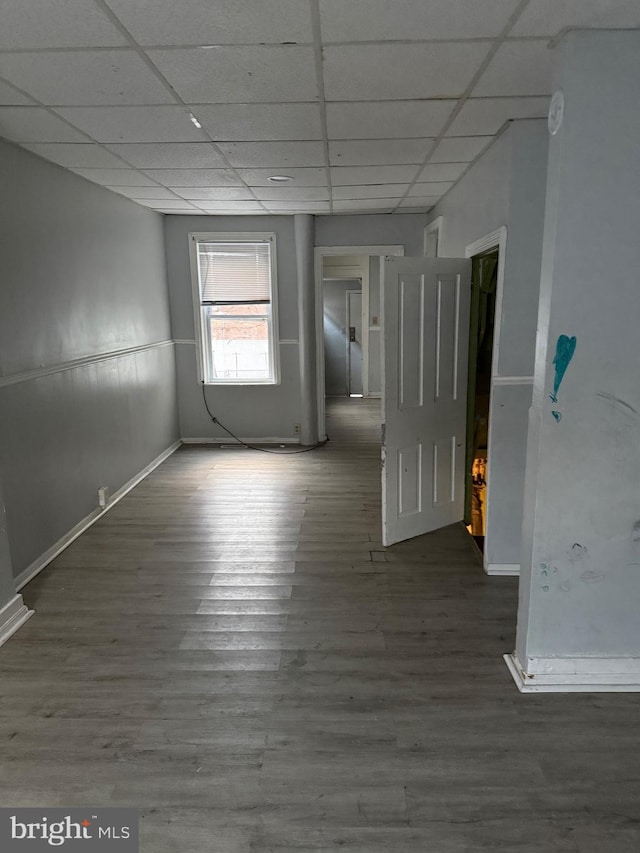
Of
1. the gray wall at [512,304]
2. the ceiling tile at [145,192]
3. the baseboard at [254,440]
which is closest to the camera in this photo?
the gray wall at [512,304]

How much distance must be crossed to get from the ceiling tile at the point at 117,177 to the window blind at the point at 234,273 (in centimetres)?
182

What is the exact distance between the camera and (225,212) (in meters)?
5.65

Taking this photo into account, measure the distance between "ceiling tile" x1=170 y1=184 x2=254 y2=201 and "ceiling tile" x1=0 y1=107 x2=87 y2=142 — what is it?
4.30 feet

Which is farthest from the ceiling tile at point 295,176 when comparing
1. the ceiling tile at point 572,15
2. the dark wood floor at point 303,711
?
the dark wood floor at point 303,711

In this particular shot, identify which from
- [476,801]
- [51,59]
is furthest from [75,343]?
[476,801]

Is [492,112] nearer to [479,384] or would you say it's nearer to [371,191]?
[479,384]

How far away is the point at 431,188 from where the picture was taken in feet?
14.7

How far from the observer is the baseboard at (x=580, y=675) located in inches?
90.4

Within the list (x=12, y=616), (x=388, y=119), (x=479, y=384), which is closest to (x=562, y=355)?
(x=388, y=119)

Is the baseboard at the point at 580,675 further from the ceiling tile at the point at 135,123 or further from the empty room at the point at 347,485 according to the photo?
the ceiling tile at the point at 135,123

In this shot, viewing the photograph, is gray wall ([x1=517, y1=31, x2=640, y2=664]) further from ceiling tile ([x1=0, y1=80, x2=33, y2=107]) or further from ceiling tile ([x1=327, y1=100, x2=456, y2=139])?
ceiling tile ([x1=0, y1=80, x2=33, y2=107])

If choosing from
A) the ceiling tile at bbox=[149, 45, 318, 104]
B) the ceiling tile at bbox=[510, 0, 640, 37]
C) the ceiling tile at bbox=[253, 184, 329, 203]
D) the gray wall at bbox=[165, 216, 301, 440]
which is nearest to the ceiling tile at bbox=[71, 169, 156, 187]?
the ceiling tile at bbox=[253, 184, 329, 203]

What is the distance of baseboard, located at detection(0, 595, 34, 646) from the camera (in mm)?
2719

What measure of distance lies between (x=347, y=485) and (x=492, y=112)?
10.5 ft
